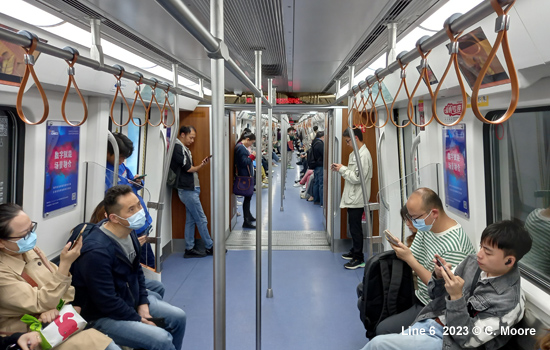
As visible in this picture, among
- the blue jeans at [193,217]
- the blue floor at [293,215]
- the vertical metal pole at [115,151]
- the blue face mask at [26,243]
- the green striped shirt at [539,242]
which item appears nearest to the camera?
the blue face mask at [26,243]

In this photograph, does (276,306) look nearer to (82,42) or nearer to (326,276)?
(326,276)

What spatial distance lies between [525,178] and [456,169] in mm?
732

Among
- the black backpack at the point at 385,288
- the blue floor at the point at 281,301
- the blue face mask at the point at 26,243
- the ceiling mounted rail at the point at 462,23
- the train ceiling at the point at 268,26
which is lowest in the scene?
the blue floor at the point at 281,301

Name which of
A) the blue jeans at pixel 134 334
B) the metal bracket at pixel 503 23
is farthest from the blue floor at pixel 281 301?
the metal bracket at pixel 503 23

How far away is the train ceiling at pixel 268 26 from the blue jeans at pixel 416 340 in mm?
1987

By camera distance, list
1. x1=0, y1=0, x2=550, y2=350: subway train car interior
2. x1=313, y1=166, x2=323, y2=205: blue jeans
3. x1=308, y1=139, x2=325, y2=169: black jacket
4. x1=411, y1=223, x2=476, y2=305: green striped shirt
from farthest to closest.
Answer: x1=313, y1=166, x2=323, y2=205: blue jeans < x1=308, y1=139, x2=325, y2=169: black jacket < x1=411, y1=223, x2=476, y2=305: green striped shirt < x1=0, y1=0, x2=550, y2=350: subway train car interior

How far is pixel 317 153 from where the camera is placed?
28.4 feet

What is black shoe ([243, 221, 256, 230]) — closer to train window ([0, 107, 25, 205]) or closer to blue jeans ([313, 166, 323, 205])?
blue jeans ([313, 166, 323, 205])

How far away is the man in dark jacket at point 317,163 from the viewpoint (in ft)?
28.1

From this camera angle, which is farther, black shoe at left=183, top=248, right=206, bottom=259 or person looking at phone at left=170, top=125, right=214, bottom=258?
black shoe at left=183, top=248, right=206, bottom=259

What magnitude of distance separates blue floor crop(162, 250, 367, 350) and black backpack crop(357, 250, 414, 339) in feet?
2.40

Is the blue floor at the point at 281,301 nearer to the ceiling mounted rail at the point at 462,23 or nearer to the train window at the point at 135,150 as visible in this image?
the train window at the point at 135,150

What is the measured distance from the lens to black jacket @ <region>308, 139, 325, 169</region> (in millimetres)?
8531

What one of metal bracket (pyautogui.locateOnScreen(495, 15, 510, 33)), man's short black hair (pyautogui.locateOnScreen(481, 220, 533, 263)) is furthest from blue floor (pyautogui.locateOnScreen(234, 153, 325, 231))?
metal bracket (pyautogui.locateOnScreen(495, 15, 510, 33))
